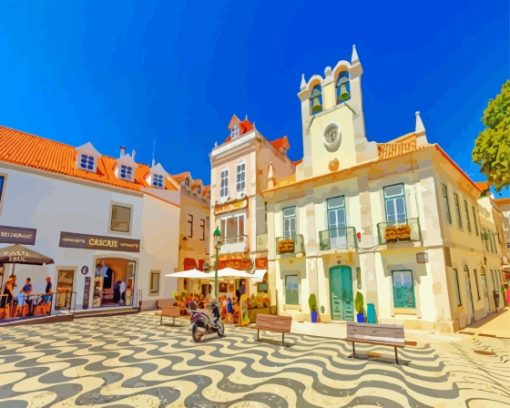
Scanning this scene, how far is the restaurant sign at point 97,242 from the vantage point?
58.1ft

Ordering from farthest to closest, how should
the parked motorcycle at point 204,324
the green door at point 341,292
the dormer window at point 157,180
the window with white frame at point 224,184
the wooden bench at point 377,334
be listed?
the dormer window at point 157,180, the window with white frame at point 224,184, the green door at point 341,292, the parked motorcycle at point 204,324, the wooden bench at point 377,334

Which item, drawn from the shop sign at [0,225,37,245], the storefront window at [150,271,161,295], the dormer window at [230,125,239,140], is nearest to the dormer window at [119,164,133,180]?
the shop sign at [0,225,37,245]

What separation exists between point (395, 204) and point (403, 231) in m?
1.54

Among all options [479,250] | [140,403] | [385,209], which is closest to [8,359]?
[140,403]

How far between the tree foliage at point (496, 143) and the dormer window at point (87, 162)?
2245 centimetres

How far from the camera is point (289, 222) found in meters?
17.3

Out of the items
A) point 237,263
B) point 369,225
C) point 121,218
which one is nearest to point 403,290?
point 369,225

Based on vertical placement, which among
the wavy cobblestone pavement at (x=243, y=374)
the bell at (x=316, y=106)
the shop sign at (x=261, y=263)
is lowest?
the wavy cobblestone pavement at (x=243, y=374)

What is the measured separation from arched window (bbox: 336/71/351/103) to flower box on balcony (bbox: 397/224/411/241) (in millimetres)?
7829

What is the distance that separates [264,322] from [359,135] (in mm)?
10808

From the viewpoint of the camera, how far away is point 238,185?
2116 cm

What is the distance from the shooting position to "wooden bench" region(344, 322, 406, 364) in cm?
707

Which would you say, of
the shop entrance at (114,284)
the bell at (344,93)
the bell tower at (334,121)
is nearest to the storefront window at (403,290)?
the bell tower at (334,121)

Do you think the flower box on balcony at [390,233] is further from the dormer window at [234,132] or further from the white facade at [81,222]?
the white facade at [81,222]
